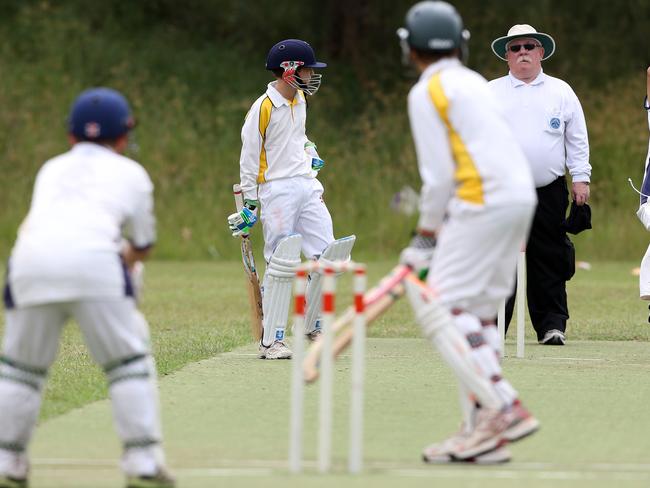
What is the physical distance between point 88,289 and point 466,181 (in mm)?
1638

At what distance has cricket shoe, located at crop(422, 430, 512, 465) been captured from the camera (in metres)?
6.80

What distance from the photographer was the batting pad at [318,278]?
11039 millimetres

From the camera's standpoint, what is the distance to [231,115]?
27750 mm

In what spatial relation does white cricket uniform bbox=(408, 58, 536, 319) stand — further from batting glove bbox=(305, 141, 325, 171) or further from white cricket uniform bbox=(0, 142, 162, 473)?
batting glove bbox=(305, 141, 325, 171)

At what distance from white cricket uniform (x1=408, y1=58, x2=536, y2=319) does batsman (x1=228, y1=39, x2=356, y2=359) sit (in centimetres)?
403

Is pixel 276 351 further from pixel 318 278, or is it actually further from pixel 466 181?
pixel 466 181

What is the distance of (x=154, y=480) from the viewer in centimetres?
608

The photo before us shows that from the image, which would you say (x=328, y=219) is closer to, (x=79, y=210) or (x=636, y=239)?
(x=79, y=210)

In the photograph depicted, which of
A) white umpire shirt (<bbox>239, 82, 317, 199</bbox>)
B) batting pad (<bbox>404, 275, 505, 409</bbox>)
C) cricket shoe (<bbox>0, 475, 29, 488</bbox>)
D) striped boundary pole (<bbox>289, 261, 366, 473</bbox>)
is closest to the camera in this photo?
cricket shoe (<bbox>0, 475, 29, 488</bbox>)

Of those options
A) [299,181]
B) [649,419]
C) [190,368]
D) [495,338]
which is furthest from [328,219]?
[495,338]

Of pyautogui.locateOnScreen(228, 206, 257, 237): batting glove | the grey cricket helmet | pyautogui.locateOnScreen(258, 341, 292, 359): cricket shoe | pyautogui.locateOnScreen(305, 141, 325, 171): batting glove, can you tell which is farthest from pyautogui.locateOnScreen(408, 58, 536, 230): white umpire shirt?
pyautogui.locateOnScreen(305, 141, 325, 171): batting glove

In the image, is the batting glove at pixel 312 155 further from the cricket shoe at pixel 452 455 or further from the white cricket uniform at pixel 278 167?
the cricket shoe at pixel 452 455

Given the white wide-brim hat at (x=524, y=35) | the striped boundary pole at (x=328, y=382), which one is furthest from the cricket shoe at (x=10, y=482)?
the white wide-brim hat at (x=524, y=35)

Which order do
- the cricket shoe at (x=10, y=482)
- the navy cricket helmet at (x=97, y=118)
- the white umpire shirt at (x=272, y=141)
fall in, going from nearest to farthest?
1. the cricket shoe at (x=10, y=482)
2. the navy cricket helmet at (x=97, y=118)
3. the white umpire shirt at (x=272, y=141)
